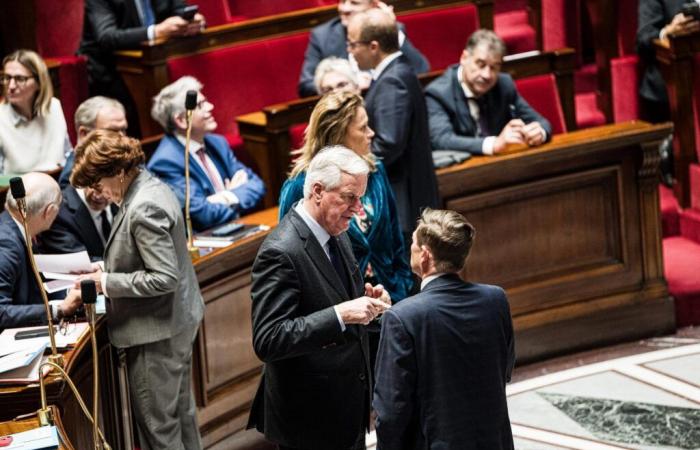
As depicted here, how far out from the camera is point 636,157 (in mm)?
4996

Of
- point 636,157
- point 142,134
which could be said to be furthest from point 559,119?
point 142,134

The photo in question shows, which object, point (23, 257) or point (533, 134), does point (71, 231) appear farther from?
point (533, 134)

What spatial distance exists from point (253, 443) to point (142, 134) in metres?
1.73

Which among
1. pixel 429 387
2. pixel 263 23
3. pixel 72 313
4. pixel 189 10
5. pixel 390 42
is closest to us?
pixel 429 387

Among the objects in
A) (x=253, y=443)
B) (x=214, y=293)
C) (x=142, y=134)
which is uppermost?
(x=142, y=134)

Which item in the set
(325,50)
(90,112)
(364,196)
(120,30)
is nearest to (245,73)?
(325,50)

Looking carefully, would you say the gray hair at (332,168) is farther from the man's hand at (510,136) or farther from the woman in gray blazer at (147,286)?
the man's hand at (510,136)

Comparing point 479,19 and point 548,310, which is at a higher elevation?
point 479,19

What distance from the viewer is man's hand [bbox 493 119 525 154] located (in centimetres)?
Result: 482

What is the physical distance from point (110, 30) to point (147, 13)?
0.23m

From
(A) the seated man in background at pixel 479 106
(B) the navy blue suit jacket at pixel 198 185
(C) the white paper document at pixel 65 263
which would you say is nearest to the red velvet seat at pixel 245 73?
(B) the navy blue suit jacket at pixel 198 185

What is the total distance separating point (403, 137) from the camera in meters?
3.97

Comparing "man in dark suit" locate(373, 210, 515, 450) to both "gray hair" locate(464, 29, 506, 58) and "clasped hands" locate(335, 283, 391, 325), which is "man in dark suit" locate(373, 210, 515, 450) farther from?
"gray hair" locate(464, 29, 506, 58)

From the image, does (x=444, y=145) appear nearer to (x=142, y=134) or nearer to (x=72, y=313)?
(x=142, y=134)
